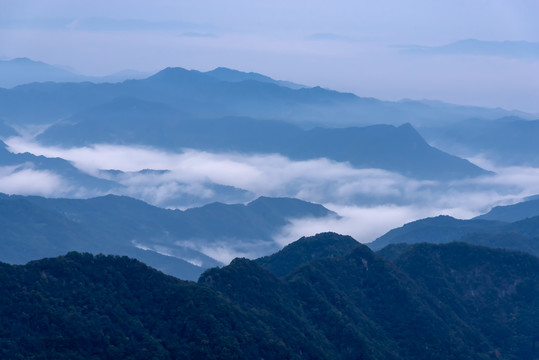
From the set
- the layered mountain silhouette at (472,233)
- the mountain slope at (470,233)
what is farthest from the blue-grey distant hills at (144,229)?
the mountain slope at (470,233)

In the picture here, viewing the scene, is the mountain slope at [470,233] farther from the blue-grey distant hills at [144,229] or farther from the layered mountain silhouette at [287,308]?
the blue-grey distant hills at [144,229]

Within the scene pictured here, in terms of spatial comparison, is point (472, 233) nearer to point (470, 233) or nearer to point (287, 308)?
point (470, 233)

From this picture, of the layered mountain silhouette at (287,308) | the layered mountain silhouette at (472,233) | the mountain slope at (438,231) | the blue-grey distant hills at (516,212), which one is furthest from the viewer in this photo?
the blue-grey distant hills at (516,212)

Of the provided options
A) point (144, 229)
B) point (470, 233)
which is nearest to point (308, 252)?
point (470, 233)

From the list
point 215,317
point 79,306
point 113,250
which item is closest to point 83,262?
point 79,306

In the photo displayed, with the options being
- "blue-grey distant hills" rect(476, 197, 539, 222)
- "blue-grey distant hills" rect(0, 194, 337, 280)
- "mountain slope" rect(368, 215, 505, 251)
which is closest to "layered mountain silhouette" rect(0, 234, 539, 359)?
"mountain slope" rect(368, 215, 505, 251)

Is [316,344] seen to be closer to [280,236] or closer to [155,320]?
[155,320]

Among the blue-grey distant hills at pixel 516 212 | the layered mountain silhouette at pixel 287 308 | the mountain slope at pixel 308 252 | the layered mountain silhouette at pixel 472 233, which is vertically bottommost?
the layered mountain silhouette at pixel 287 308
